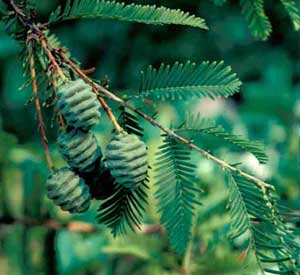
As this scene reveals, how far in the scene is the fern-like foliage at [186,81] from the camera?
592 millimetres

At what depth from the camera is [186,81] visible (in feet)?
1.96

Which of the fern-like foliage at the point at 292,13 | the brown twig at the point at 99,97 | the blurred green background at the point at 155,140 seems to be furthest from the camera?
the blurred green background at the point at 155,140

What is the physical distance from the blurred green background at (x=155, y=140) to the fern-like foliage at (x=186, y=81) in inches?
0.9

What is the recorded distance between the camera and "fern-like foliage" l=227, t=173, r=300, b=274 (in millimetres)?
556

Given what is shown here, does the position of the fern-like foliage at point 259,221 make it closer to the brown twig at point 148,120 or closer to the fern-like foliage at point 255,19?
the brown twig at point 148,120

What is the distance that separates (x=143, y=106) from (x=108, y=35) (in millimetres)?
2096

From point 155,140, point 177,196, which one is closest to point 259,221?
point 177,196

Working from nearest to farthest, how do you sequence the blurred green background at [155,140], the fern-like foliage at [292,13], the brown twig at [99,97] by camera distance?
the brown twig at [99,97] → the fern-like foliage at [292,13] → the blurred green background at [155,140]

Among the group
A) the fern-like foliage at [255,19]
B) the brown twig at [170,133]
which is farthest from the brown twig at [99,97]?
the fern-like foliage at [255,19]

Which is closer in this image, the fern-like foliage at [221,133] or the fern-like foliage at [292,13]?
the fern-like foliage at [221,133]

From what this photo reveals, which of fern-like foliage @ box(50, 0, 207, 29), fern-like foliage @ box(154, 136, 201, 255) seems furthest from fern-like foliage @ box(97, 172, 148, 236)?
fern-like foliage @ box(50, 0, 207, 29)

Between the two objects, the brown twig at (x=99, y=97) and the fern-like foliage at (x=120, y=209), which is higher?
the brown twig at (x=99, y=97)

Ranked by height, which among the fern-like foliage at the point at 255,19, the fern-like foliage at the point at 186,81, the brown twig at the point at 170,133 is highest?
the fern-like foliage at the point at 255,19

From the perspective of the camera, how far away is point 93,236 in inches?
49.3
